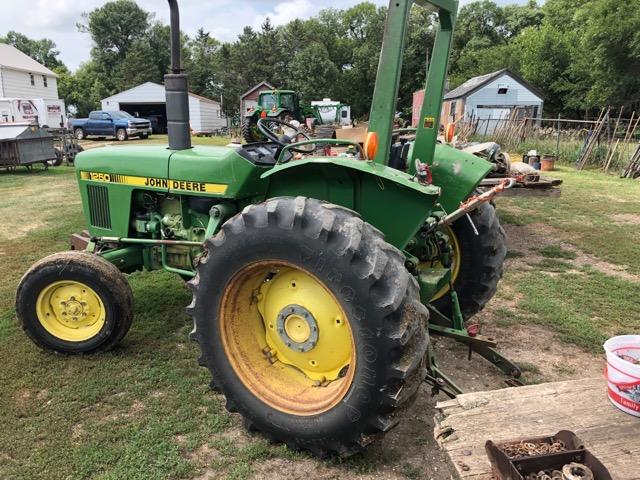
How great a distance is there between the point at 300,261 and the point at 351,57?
5308cm

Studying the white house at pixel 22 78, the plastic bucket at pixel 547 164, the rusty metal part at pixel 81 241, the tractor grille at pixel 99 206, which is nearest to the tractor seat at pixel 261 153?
the tractor grille at pixel 99 206

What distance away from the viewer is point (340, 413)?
2371mm

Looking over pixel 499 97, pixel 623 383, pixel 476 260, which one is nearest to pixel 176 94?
pixel 476 260

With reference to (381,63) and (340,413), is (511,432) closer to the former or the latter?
(340,413)

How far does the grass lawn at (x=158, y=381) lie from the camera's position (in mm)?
2541

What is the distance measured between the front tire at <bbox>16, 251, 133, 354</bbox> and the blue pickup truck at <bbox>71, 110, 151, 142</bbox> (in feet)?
82.2

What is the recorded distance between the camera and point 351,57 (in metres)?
A: 52.0

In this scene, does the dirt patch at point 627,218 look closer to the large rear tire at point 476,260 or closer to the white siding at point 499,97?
the large rear tire at point 476,260

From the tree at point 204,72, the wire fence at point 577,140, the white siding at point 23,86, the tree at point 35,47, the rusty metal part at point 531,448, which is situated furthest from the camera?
the tree at point 35,47

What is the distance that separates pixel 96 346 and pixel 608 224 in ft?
24.4

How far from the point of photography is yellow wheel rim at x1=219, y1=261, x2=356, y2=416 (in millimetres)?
2572

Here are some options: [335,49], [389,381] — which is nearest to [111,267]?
[389,381]

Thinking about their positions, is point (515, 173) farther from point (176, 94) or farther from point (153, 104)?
point (153, 104)

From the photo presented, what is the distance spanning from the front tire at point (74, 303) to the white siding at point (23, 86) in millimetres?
33721
